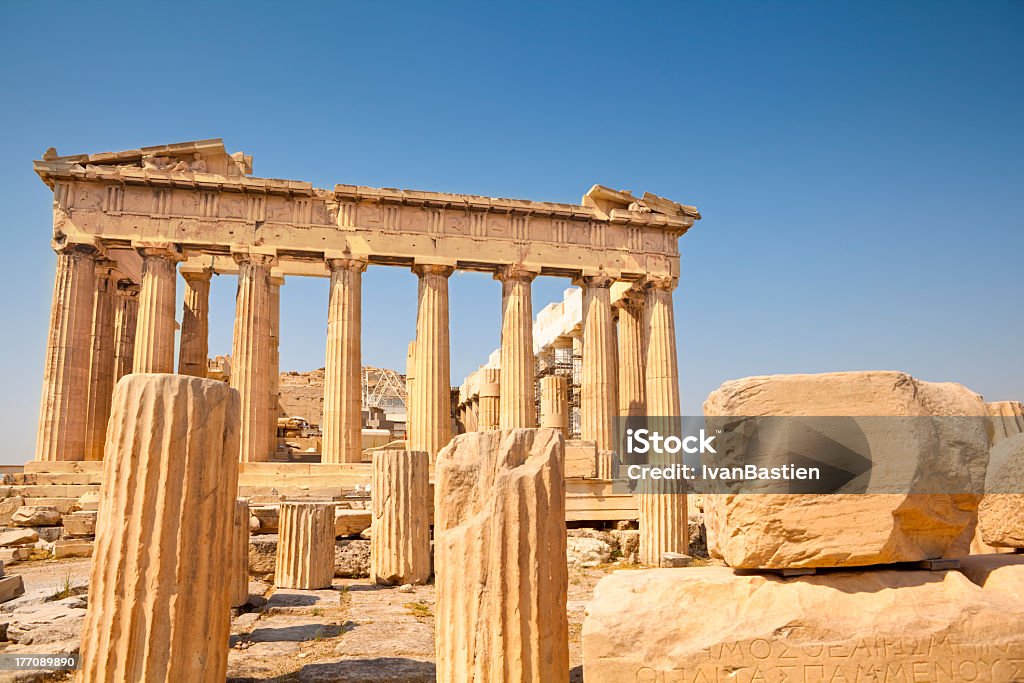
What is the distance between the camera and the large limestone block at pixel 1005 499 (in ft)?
16.4

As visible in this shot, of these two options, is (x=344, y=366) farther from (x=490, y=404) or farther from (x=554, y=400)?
(x=490, y=404)

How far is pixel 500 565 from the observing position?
15.4 ft

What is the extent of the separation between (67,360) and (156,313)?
2405mm

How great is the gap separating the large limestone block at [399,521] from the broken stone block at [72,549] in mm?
5384

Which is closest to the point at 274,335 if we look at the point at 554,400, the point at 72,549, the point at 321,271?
the point at 321,271

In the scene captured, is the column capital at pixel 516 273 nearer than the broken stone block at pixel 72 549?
No

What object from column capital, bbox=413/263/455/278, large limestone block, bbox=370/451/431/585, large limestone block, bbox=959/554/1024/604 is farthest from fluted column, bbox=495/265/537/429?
large limestone block, bbox=959/554/1024/604

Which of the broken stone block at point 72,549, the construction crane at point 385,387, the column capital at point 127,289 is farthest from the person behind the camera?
the construction crane at point 385,387

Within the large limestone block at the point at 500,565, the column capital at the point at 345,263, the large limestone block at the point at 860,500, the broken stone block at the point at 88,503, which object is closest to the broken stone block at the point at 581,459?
the column capital at the point at 345,263

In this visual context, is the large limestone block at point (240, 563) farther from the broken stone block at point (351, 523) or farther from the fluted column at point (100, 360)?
the fluted column at point (100, 360)

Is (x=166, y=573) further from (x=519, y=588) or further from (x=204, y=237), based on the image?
(x=204, y=237)

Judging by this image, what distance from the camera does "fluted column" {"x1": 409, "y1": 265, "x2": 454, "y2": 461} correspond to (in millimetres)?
21203

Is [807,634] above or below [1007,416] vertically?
below

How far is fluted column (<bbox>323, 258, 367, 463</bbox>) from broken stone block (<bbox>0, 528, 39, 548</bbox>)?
25.4 feet
